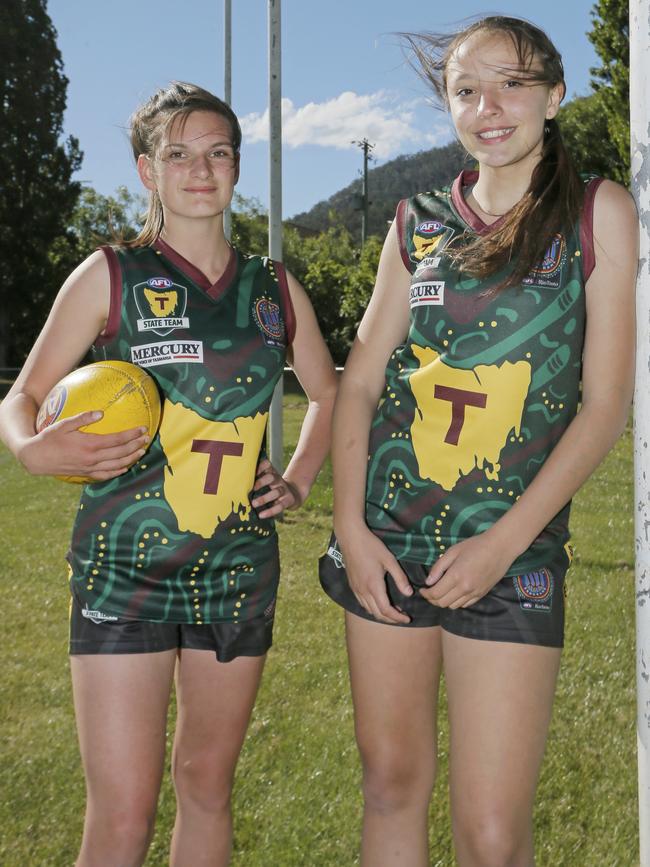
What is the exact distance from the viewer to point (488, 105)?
2.02 meters

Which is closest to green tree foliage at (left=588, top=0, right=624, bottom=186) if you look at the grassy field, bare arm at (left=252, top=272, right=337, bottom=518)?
the grassy field

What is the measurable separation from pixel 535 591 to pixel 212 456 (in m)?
0.82

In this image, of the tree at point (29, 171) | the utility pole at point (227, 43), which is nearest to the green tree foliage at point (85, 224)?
the tree at point (29, 171)

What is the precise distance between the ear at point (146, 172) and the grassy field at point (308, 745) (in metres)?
2.16

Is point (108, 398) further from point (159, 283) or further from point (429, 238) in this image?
point (429, 238)

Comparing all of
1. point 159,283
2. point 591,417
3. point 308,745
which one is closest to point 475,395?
point 591,417

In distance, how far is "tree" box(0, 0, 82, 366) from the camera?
27891 millimetres

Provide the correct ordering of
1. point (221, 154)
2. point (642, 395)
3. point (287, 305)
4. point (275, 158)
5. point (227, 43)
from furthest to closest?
point (227, 43)
point (275, 158)
point (287, 305)
point (221, 154)
point (642, 395)

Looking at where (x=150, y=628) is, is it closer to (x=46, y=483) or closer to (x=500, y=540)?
(x=500, y=540)

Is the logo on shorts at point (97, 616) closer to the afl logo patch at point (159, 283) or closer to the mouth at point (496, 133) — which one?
the afl logo patch at point (159, 283)

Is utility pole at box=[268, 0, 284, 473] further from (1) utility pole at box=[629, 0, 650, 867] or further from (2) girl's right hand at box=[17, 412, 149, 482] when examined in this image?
(1) utility pole at box=[629, 0, 650, 867]

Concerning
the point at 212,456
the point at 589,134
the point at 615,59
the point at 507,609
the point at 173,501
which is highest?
the point at 589,134

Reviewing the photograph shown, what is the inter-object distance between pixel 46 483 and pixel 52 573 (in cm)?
408

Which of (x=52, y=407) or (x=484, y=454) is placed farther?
(x=52, y=407)
